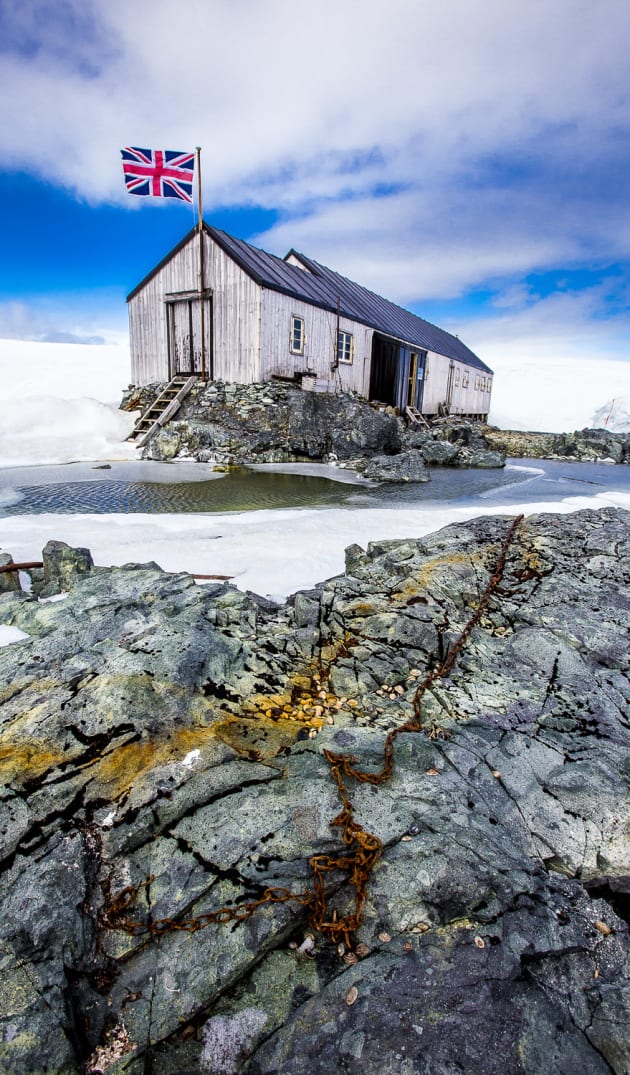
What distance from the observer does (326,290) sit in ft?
82.5

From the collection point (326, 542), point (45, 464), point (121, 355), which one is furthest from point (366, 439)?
point (121, 355)

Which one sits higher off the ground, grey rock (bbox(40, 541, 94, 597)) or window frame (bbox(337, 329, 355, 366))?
window frame (bbox(337, 329, 355, 366))

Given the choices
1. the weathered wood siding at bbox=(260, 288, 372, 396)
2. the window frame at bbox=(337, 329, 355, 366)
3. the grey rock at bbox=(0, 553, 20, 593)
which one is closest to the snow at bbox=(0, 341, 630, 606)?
the grey rock at bbox=(0, 553, 20, 593)

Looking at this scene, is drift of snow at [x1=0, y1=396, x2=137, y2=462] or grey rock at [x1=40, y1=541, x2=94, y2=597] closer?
grey rock at [x1=40, y1=541, x2=94, y2=597]

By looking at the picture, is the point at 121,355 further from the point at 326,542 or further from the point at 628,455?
the point at 326,542

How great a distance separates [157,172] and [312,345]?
8517 mm

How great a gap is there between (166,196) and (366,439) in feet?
36.4

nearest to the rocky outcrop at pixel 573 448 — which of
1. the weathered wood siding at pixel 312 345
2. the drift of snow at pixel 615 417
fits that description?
the weathered wood siding at pixel 312 345

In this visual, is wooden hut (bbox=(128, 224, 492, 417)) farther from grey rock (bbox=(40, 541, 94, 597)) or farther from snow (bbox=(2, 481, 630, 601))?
grey rock (bbox=(40, 541, 94, 597))

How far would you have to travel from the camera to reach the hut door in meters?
20.7

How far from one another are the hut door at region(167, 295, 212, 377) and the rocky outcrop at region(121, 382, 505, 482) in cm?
140

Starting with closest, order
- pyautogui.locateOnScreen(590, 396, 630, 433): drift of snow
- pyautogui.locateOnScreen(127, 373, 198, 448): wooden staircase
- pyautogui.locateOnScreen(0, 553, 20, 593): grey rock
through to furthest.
A: pyautogui.locateOnScreen(0, 553, 20, 593): grey rock → pyautogui.locateOnScreen(127, 373, 198, 448): wooden staircase → pyautogui.locateOnScreen(590, 396, 630, 433): drift of snow

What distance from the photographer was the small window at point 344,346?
79.3 ft

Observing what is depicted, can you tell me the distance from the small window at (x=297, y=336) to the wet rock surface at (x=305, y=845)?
19.7 meters
